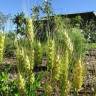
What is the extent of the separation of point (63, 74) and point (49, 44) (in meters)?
0.46

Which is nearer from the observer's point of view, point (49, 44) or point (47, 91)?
point (47, 91)

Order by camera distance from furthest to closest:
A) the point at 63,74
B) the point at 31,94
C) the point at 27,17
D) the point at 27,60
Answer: the point at 31,94 < the point at 27,17 < the point at 27,60 < the point at 63,74

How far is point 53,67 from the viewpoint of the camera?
10.0ft

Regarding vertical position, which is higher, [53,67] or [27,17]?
[27,17]

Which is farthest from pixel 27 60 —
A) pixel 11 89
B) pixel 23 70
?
pixel 11 89

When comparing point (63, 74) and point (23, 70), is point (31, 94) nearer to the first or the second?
point (23, 70)

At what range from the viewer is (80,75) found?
121 inches

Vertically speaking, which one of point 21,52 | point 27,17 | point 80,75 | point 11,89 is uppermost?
point 27,17

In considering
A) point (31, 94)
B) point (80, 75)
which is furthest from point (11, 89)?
point (80, 75)

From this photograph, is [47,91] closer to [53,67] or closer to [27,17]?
[53,67]

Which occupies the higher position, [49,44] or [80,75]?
[49,44]

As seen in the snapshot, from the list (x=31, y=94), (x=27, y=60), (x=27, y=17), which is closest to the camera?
(x=27, y=60)

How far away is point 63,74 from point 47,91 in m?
0.21

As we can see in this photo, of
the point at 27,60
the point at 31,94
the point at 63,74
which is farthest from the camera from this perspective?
the point at 31,94
